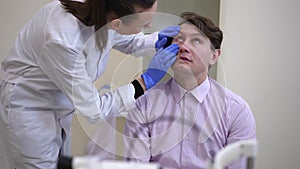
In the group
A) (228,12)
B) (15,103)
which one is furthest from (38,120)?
(228,12)

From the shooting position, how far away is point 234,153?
70 centimetres

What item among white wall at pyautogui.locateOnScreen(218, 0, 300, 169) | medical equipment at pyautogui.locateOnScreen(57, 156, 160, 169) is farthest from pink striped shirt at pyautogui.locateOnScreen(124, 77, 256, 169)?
medical equipment at pyautogui.locateOnScreen(57, 156, 160, 169)

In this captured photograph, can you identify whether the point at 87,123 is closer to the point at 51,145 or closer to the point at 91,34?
the point at 51,145

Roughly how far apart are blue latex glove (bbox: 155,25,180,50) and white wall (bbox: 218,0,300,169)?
42cm

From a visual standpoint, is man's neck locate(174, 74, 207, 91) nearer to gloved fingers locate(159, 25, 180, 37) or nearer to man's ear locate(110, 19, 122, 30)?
gloved fingers locate(159, 25, 180, 37)

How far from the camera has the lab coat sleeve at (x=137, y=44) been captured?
1469 millimetres

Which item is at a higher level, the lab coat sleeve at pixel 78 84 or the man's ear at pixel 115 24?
the man's ear at pixel 115 24

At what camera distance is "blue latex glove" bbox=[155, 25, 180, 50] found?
138cm

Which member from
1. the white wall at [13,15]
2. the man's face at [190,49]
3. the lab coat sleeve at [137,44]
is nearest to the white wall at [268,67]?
the man's face at [190,49]

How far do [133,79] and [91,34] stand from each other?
0.26m

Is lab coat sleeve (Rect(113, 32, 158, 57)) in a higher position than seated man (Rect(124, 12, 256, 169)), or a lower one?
higher

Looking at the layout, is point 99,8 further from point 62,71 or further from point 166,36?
point 166,36

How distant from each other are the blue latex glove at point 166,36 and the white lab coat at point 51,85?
6 centimetres

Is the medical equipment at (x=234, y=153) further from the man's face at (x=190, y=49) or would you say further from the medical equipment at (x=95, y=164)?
the man's face at (x=190, y=49)
